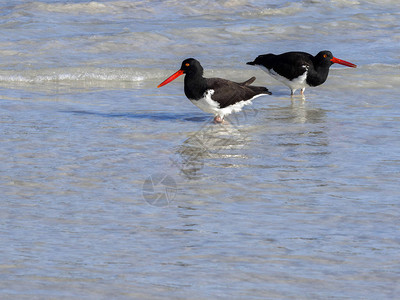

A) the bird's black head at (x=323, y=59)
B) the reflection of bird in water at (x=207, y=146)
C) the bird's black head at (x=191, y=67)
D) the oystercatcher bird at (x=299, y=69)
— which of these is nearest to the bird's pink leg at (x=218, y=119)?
the reflection of bird in water at (x=207, y=146)

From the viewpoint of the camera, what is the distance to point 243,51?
707 inches

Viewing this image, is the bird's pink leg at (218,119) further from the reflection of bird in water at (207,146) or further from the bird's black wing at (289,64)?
the bird's black wing at (289,64)

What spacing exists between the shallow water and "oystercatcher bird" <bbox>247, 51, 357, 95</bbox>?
11.8 inches

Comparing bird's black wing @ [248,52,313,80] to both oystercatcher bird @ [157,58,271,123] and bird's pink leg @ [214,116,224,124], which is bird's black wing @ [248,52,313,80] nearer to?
oystercatcher bird @ [157,58,271,123]

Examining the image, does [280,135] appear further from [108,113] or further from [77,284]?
[77,284]

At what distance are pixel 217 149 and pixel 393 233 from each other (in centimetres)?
364

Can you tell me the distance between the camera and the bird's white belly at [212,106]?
11.0 m

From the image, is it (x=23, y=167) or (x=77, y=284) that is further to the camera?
(x=23, y=167)

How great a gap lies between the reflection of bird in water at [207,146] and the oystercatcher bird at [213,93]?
0.27m

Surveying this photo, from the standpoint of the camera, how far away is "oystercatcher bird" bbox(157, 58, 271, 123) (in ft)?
36.3

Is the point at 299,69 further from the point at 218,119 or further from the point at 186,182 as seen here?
the point at 186,182

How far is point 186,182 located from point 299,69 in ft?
18.9

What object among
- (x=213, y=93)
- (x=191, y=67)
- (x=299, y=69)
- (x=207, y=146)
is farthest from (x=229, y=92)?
(x=299, y=69)

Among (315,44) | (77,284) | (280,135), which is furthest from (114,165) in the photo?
(315,44)
